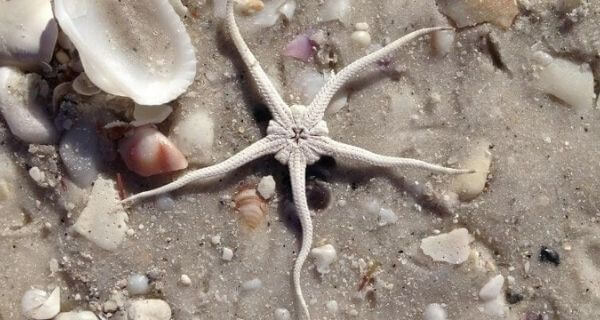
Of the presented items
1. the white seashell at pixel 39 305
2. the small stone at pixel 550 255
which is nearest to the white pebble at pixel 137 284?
the white seashell at pixel 39 305

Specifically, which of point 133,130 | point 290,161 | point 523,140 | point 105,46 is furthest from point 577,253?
point 105,46

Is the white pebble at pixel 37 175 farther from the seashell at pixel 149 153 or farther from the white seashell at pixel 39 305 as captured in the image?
the white seashell at pixel 39 305

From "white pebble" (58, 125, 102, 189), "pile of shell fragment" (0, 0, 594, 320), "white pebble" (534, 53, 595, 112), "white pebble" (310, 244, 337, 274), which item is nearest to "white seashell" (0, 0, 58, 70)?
"pile of shell fragment" (0, 0, 594, 320)

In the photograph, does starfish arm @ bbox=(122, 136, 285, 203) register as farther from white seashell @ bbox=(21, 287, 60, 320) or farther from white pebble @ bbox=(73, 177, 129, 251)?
white seashell @ bbox=(21, 287, 60, 320)

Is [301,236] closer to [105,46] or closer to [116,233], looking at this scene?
[116,233]

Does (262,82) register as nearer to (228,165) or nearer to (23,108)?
(228,165)

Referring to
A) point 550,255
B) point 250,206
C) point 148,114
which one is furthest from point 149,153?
point 550,255
